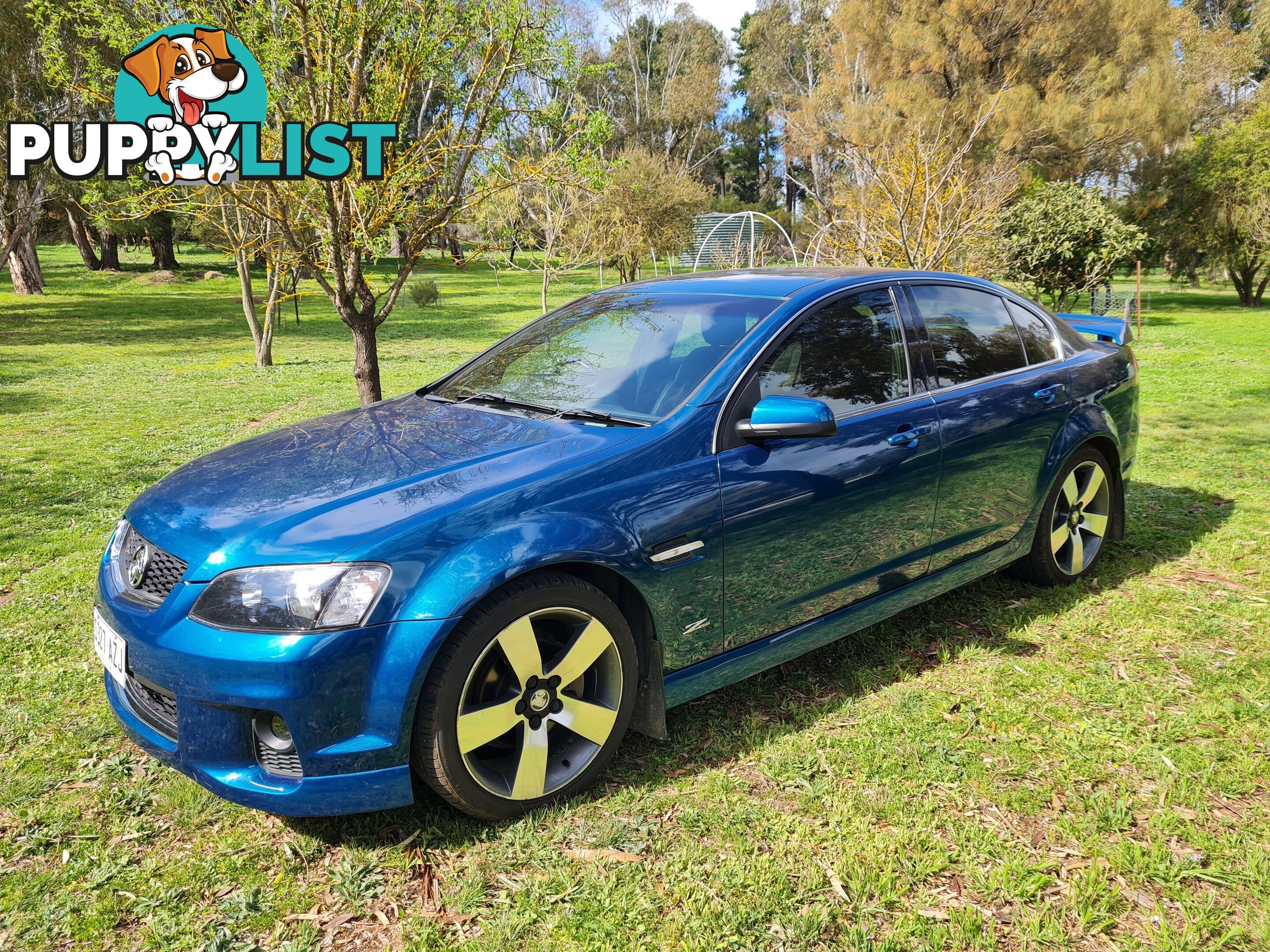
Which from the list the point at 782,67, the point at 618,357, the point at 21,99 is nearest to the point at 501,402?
the point at 618,357

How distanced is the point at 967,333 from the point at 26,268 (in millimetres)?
33574

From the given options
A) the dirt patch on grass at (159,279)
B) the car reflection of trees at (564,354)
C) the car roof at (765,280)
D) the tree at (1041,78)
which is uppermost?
the tree at (1041,78)

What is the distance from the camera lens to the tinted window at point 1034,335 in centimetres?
437

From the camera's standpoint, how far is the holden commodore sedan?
2.49 meters

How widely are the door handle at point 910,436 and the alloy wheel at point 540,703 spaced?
1.44m

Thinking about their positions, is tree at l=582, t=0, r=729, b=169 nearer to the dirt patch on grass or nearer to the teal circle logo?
the dirt patch on grass

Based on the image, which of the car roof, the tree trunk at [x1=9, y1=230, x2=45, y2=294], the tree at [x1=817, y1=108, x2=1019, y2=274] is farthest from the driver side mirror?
the tree trunk at [x1=9, y1=230, x2=45, y2=294]

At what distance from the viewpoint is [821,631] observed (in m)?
3.47

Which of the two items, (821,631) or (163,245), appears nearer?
(821,631)

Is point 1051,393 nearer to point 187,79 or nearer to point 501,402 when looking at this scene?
point 501,402

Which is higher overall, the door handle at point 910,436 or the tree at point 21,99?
the tree at point 21,99

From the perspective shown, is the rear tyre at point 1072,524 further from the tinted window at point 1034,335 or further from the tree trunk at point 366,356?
the tree trunk at point 366,356

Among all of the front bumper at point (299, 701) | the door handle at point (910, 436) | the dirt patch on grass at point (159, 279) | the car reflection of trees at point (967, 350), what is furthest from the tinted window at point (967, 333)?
the dirt patch on grass at point (159, 279)

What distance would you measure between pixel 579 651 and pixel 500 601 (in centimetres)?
34
